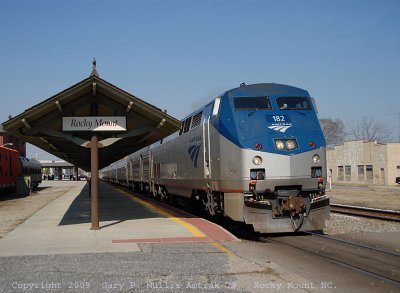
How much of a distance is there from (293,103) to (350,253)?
3.97 metres

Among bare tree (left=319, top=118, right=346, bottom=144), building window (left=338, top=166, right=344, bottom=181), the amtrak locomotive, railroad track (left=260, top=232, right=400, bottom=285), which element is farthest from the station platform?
bare tree (left=319, top=118, right=346, bottom=144)

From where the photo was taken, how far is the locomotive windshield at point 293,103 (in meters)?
11.4

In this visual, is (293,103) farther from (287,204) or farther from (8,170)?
(8,170)

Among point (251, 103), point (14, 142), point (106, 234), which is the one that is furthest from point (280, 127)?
point (14, 142)

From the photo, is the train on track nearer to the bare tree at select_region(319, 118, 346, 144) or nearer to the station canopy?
the station canopy

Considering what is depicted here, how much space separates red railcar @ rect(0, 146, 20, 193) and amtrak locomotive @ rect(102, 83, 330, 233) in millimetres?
21829

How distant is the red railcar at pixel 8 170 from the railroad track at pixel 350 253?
2348 cm

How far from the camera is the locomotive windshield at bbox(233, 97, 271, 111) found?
11180mm

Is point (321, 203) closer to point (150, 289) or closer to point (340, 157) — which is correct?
point (150, 289)

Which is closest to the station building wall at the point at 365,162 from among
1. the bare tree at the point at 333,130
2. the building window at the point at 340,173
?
the building window at the point at 340,173

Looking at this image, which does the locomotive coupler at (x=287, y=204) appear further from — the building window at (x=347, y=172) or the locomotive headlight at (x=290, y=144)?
the building window at (x=347, y=172)

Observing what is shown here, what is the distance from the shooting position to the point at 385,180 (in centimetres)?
5212

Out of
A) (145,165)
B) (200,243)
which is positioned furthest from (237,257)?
(145,165)

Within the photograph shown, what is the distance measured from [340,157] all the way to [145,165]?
41138 mm
